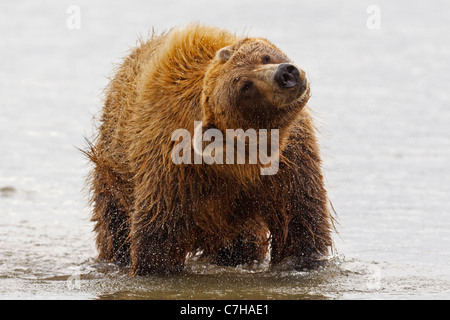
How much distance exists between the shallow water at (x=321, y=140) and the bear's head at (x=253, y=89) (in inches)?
41.9

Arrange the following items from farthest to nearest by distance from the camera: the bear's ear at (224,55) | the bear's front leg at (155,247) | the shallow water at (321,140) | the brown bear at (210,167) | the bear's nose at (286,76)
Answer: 1. the shallow water at (321,140)
2. the bear's front leg at (155,247)
3. the bear's ear at (224,55)
4. the brown bear at (210,167)
5. the bear's nose at (286,76)

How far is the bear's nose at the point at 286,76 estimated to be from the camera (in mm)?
6367

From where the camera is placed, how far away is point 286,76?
639 cm

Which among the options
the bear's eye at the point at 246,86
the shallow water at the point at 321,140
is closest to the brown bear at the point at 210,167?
the bear's eye at the point at 246,86

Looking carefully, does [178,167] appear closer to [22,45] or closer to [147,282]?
[147,282]

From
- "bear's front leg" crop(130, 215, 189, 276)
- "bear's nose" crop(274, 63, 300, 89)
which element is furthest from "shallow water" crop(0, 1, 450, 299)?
"bear's nose" crop(274, 63, 300, 89)

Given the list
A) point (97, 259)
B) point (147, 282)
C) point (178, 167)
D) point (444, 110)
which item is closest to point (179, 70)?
point (178, 167)

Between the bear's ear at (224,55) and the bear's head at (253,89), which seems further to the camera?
the bear's ear at (224,55)

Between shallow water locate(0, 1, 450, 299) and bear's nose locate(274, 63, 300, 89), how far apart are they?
149 cm

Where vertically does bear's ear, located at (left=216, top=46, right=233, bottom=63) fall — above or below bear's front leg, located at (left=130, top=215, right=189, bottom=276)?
above

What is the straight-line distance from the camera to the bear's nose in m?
6.37

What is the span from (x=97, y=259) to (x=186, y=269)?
43.2 inches

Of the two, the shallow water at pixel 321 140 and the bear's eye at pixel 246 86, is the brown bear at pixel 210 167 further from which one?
the shallow water at pixel 321 140

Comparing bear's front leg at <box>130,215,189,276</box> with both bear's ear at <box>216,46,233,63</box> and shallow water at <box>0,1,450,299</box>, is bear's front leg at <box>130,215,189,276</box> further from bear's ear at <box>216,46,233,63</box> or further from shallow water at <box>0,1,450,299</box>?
bear's ear at <box>216,46,233,63</box>
